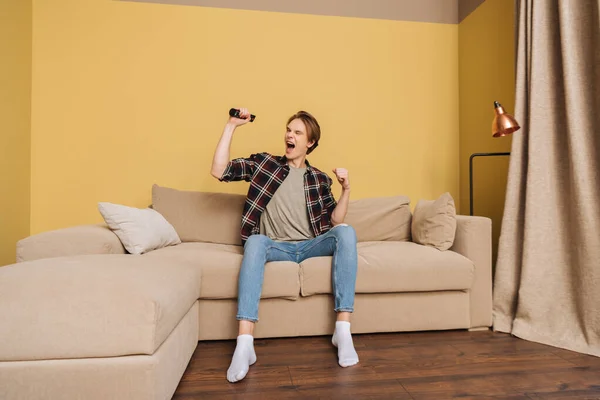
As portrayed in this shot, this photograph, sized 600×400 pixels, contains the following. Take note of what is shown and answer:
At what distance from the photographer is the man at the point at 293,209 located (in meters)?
1.92

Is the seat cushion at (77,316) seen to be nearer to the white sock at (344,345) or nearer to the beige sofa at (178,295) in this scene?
the beige sofa at (178,295)

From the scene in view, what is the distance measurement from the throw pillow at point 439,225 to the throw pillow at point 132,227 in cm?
144

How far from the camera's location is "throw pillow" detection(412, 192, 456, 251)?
2285 mm

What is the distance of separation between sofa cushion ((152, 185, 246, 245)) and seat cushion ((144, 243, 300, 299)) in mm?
515

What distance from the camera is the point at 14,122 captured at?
270cm

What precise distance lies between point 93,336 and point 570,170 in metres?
2.14

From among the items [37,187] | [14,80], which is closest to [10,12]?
[14,80]

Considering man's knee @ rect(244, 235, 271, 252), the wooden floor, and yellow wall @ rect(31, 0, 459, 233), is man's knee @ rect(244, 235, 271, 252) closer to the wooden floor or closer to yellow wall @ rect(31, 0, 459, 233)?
the wooden floor

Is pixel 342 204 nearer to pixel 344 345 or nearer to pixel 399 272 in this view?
pixel 399 272

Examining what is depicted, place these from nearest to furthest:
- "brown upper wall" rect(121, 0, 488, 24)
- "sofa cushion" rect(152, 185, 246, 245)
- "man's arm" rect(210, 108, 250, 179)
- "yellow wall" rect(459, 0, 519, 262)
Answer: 1. "man's arm" rect(210, 108, 250, 179)
2. "sofa cushion" rect(152, 185, 246, 245)
3. "yellow wall" rect(459, 0, 519, 262)
4. "brown upper wall" rect(121, 0, 488, 24)

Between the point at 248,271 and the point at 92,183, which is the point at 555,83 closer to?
the point at 248,271

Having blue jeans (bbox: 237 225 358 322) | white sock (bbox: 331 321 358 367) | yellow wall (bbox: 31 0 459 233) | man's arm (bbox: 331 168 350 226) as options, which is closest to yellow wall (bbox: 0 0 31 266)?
yellow wall (bbox: 31 0 459 233)

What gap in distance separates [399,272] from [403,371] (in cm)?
55

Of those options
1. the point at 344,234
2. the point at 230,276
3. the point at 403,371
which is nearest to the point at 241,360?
the point at 230,276
